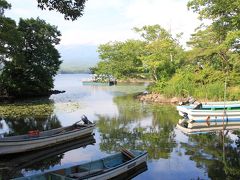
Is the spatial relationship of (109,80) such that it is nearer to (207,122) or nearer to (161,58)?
(161,58)

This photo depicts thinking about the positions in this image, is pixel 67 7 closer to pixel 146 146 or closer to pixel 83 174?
pixel 83 174

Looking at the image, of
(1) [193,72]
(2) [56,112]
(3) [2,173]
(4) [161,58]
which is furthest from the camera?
(4) [161,58]

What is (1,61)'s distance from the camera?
42.9m

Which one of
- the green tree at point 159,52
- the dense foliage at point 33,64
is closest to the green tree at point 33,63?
the dense foliage at point 33,64

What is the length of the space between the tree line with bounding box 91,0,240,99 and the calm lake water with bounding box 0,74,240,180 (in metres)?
9.04

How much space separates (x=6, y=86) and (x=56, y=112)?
17273mm

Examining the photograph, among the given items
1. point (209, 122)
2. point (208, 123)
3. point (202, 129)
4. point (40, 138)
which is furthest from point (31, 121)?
point (209, 122)

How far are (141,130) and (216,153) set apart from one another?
7400 millimetres

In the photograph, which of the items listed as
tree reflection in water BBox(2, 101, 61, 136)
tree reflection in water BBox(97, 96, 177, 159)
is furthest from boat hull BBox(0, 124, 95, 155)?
tree reflection in water BBox(2, 101, 61, 136)

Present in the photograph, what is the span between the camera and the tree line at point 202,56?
34844 millimetres

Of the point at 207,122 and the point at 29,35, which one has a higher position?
the point at 29,35

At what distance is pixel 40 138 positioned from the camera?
1909cm

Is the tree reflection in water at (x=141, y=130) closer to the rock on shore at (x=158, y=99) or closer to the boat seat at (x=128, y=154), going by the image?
the boat seat at (x=128, y=154)

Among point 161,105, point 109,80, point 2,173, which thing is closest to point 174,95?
point 161,105
